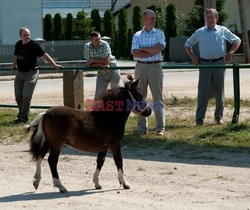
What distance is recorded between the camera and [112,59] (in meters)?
14.7

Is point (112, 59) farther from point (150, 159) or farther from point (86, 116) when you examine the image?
point (86, 116)

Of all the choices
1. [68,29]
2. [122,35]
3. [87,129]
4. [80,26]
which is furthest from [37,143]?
[80,26]

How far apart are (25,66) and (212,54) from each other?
3.87 meters

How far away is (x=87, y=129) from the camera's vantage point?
908 centimetres

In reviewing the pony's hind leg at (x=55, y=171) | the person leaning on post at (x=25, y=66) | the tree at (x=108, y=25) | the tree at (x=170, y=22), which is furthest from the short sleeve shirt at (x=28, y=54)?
the tree at (x=108, y=25)

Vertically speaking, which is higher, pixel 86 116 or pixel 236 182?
pixel 86 116

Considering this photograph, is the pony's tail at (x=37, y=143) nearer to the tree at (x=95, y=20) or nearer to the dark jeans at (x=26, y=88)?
the dark jeans at (x=26, y=88)

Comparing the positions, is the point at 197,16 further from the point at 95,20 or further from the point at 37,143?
the point at 37,143

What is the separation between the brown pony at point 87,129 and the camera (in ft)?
29.5

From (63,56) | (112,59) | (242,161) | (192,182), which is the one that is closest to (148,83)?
(112,59)

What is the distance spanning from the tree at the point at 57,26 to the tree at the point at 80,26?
1.10 meters

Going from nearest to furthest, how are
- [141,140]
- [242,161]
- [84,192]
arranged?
[84,192], [242,161], [141,140]

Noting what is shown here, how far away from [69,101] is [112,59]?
1.18 m

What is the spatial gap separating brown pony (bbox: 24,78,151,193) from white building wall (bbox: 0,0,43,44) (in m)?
27.7
